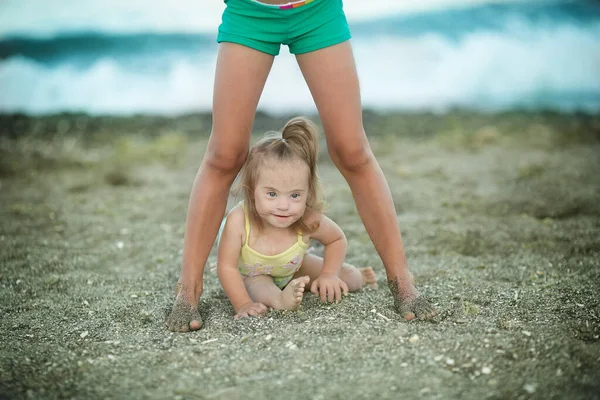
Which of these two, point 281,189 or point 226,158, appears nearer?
point 226,158

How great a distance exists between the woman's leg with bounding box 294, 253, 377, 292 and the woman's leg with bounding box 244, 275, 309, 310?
228mm

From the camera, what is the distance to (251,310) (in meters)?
2.67

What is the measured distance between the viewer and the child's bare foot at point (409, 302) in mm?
2562

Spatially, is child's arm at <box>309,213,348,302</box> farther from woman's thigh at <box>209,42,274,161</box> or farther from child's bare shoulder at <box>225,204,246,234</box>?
woman's thigh at <box>209,42,274,161</box>

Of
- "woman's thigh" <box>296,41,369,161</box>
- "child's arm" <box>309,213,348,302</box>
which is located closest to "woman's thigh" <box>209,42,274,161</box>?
"woman's thigh" <box>296,41,369,161</box>

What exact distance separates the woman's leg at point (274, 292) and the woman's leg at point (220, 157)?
290 millimetres

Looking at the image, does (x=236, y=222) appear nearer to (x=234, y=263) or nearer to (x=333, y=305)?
(x=234, y=263)

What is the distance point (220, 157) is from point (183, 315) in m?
0.73

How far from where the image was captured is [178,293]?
2.70 m

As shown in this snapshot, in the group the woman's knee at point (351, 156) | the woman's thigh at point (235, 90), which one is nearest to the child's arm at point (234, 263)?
the woman's thigh at point (235, 90)

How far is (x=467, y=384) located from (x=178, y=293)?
53.6 inches

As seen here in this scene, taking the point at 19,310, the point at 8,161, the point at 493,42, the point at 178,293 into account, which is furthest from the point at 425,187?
the point at 493,42

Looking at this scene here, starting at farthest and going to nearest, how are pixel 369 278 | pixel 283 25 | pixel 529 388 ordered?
pixel 369 278
pixel 283 25
pixel 529 388

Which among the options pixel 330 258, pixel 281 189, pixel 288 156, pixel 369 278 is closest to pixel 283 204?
pixel 281 189
